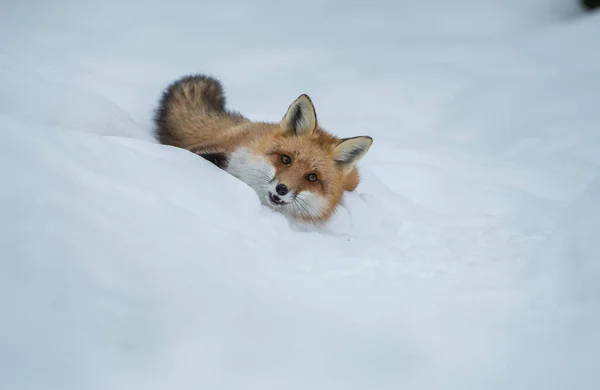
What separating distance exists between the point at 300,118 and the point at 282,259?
1.38m

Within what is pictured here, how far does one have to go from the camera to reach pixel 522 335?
2.28 meters

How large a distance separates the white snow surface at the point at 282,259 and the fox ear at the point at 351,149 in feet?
1.17

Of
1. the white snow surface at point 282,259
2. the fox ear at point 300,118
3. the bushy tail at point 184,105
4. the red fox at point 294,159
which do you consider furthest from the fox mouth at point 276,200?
the bushy tail at point 184,105

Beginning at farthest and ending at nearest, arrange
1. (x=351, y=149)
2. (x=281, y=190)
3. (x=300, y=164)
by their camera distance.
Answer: (x=351, y=149) → (x=300, y=164) → (x=281, y=190)

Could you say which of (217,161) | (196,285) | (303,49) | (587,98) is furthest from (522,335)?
(303,49)

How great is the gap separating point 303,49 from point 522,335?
19.6ft

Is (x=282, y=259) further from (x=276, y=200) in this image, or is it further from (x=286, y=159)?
(x=286, y=159)

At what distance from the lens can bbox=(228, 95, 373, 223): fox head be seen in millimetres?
3426

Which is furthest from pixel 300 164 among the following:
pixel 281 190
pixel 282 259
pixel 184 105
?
pixel 184 105

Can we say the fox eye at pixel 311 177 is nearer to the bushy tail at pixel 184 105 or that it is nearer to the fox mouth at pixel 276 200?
the fox mouth at pixel 276 200

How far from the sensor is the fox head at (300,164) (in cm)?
343

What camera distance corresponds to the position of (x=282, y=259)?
2559 millimetres

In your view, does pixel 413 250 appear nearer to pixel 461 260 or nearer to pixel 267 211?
pixel 461 260

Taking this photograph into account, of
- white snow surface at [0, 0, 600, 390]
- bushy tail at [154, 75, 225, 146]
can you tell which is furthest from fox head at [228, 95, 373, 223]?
bushy tail at [154, 75, 225, 146]
